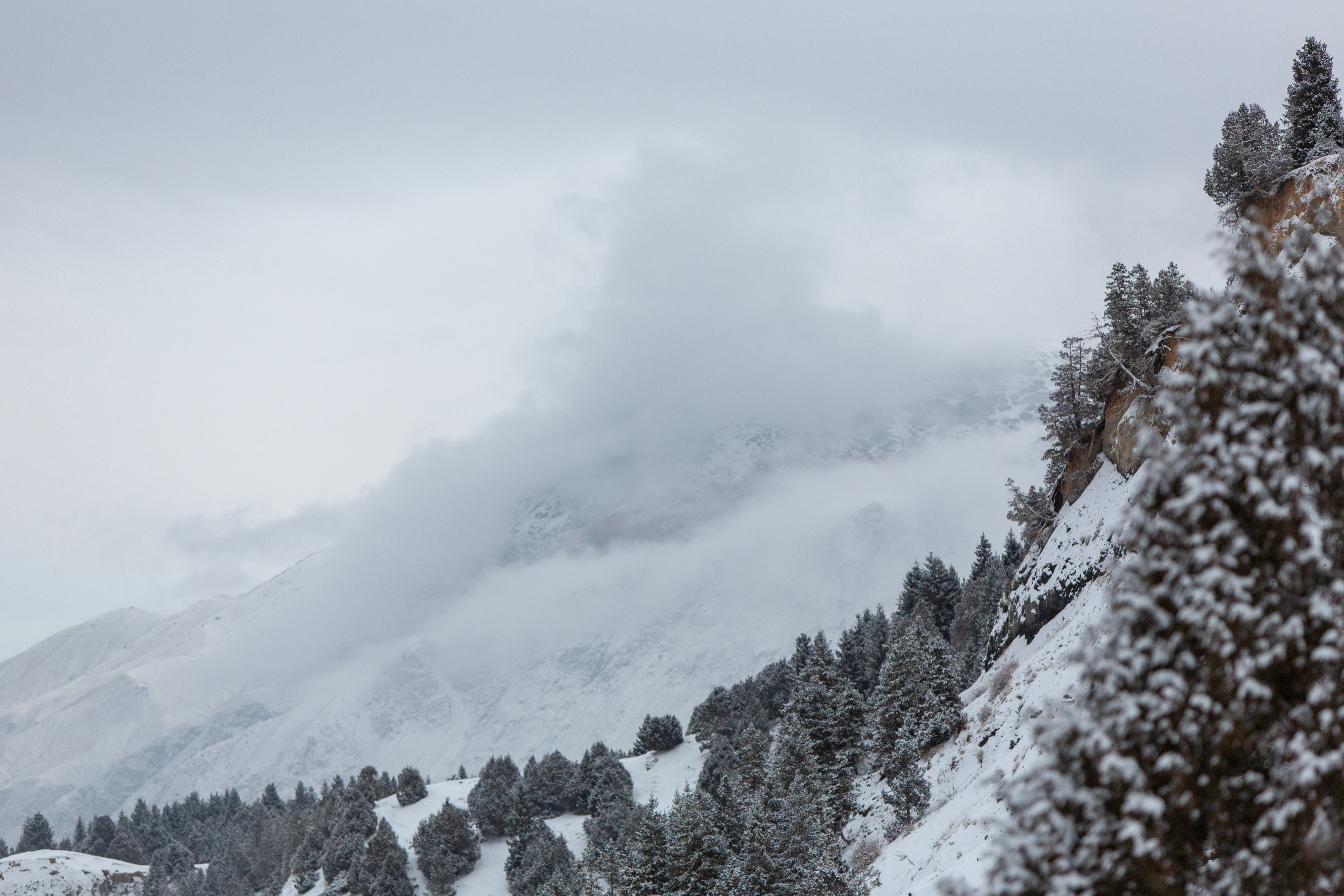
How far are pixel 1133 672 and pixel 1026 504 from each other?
141ft

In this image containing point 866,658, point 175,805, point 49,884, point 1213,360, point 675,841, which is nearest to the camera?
point 1213,360

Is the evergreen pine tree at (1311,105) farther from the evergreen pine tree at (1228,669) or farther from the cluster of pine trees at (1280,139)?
the evergreen pine tree at (1228,669)

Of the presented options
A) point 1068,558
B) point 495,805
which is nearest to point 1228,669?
point 1068,558

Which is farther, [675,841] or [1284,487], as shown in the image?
[675,841]

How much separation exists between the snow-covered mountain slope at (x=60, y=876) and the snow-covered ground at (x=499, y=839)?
13.6ft

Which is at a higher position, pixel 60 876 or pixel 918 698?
pixel 60 876

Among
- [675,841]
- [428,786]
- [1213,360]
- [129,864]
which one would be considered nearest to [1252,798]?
[1213,360]

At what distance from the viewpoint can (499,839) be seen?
91.7 m

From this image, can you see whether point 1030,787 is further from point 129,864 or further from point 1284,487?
point 129,864

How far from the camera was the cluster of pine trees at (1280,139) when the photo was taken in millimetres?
37969

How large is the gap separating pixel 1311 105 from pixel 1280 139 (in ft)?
6.34

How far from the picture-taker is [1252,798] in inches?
341

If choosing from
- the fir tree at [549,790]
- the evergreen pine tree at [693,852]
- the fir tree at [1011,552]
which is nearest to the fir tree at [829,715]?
the evergreen pine tree at [693,852]

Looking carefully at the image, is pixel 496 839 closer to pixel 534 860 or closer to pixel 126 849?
pixel 534 860
